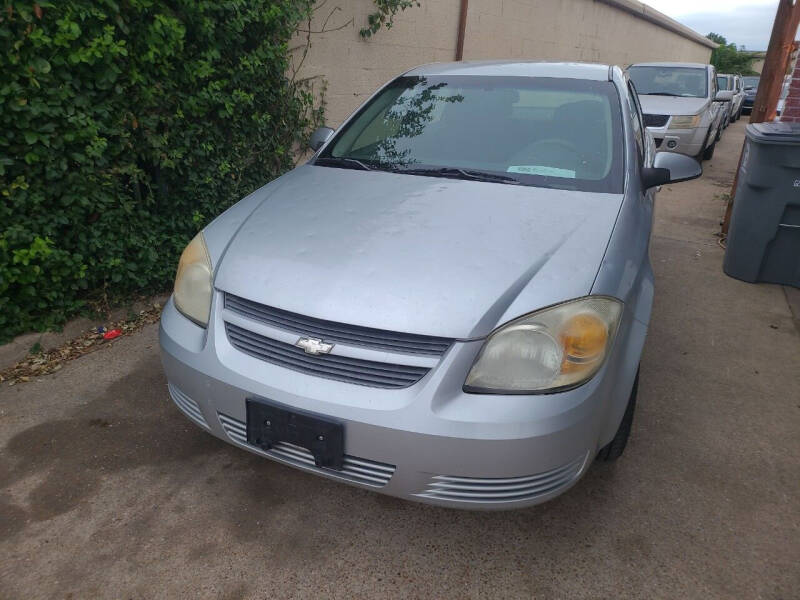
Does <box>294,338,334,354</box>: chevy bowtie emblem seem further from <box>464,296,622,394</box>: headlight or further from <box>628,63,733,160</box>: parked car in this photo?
<box>628,63,733,160</box>: parked car

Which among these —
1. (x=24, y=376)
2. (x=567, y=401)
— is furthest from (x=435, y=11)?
(x=567, y=401)

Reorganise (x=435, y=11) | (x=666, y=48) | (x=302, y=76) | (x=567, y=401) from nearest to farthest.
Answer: (x=567, y=401), (x=302, y=76), (x=435, y=11), (x=666, y=48)

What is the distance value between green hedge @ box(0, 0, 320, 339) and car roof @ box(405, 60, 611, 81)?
1.33 metres

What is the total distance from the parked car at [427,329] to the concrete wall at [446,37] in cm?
321

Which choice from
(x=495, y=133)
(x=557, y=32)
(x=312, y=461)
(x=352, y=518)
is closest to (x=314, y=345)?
(x=312, y=461)

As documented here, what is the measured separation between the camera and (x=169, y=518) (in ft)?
6.75

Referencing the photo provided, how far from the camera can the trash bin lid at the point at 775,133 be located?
396 centimetres

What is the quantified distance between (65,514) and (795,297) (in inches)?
189

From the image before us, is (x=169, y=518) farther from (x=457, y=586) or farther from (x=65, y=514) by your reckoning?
(x=457, y=586)

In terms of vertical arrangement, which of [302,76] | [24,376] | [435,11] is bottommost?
[24,376]

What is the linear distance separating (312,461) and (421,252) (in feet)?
2.51

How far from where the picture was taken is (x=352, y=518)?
2.08 m

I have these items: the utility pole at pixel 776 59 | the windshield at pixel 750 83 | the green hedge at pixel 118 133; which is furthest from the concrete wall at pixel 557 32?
the windshield at pixel 750 83

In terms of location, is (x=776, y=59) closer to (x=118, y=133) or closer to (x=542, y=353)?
(x=542, y=353)
